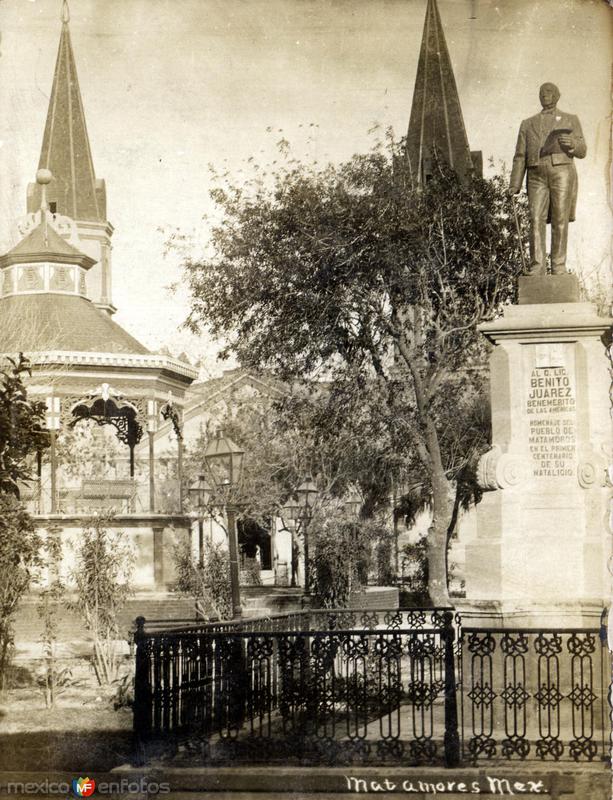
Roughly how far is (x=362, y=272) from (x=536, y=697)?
13.3m

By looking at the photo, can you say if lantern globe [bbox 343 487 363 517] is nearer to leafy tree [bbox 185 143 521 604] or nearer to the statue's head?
leafy tree [bbox 185 143 521 604]

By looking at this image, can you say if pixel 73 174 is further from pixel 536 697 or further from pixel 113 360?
pixel 536 697

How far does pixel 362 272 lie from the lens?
20.8 m

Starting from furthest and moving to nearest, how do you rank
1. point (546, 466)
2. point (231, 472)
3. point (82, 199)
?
point (82, 199), point (231, 472), point (546, 466)

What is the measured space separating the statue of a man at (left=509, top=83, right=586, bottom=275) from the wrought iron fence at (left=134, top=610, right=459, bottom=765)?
3.52 m

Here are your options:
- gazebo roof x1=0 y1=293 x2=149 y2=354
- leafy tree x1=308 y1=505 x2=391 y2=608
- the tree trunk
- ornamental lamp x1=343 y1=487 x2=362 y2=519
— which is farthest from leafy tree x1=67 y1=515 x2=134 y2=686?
ornamental lamp x1=343 y1=487 x2=362 y2=519

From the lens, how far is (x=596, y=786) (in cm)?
780

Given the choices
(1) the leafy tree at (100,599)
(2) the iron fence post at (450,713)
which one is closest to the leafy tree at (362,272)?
(1) the leafy tree at (100,599)

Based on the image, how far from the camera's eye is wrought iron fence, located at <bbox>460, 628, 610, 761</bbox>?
27.0 feet

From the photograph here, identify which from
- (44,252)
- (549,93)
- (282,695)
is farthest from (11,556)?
(44,252)

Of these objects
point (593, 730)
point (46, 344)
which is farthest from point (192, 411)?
point (593, 730)

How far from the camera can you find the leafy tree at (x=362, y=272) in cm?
2062

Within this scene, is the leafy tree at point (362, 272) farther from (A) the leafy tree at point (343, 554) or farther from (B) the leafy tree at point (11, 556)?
(B) the leafy tree at point (11, 556)

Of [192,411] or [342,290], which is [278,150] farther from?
[192,411]
